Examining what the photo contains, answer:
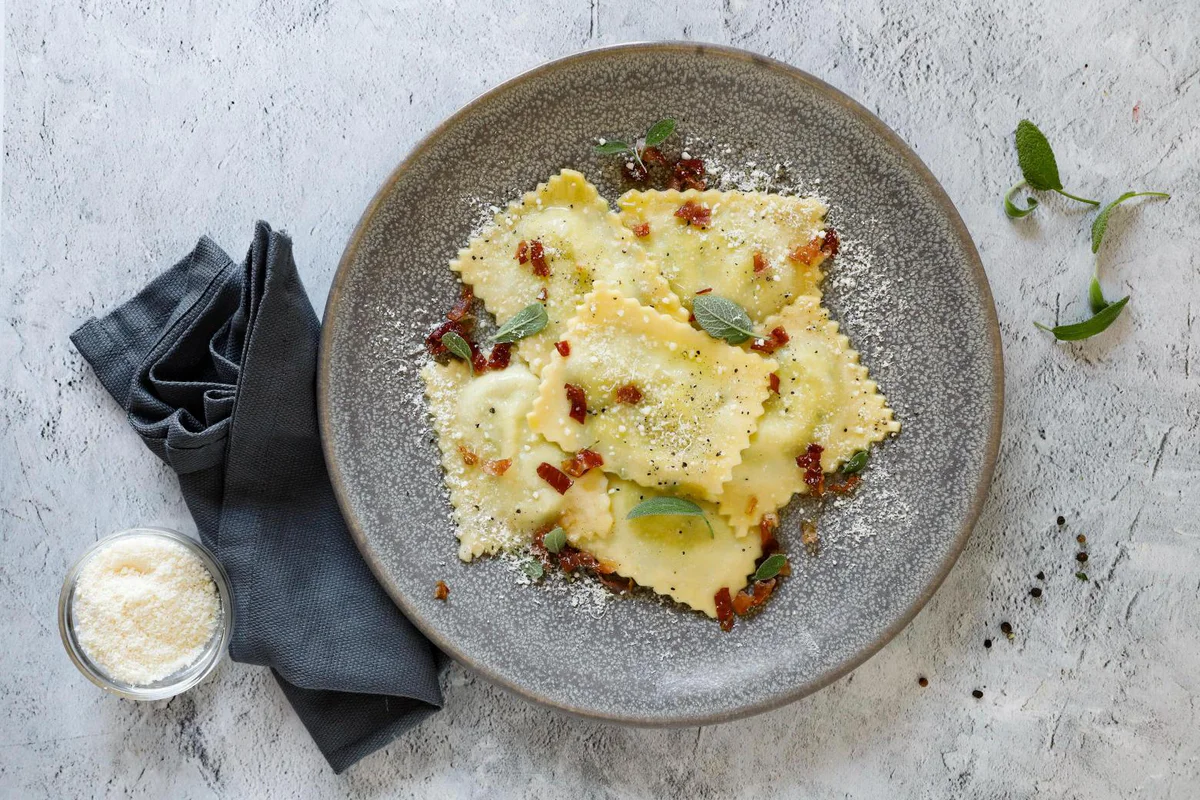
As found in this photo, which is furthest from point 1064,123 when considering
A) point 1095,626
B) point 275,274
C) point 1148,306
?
point 275,274

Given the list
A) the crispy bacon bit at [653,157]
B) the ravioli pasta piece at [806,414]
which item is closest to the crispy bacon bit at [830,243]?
the ravioli pasta piece at [806,414]

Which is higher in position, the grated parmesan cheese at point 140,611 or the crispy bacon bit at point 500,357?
the crispy bacon bit at point 500,357

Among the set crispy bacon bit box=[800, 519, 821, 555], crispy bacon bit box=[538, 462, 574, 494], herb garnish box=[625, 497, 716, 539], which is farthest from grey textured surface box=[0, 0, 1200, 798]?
herb garnish box=[625, 497, 716, 539]

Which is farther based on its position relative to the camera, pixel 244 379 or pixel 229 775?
pixel 229 775

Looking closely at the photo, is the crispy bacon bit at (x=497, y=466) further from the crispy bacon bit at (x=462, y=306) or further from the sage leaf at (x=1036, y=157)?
the sage leaf at (x=1036, y=157)

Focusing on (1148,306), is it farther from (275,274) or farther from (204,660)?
(204,660)

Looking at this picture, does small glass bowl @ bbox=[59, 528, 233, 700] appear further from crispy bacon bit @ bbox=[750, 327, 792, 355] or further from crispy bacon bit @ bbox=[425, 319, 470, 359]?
crispy bacon bit @ bbox=[750, 327, 792, 355]
